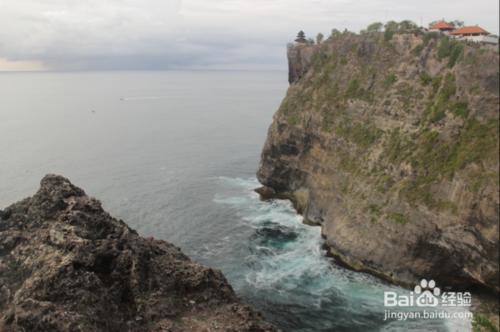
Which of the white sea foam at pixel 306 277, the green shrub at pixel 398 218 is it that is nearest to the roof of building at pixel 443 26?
the green shrub at pixel 398 218

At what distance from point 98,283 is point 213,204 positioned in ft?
135

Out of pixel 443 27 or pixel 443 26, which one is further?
pixel 443 26

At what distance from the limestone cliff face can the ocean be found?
4517 mm

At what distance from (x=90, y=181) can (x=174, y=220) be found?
27015 mm

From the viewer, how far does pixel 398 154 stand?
5769cm

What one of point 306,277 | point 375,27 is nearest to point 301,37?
point 375,27

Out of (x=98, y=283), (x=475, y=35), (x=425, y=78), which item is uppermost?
(x=475, y=35)

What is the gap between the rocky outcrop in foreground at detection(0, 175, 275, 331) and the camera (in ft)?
114

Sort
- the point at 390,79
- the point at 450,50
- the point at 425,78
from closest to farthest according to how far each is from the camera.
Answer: the point at 450,50 < the point at 425,78 < the point at 390,79

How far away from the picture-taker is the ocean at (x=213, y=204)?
47938 mm

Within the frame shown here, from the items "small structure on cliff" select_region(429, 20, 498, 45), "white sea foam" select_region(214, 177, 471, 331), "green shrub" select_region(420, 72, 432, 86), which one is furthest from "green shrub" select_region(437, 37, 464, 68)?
"white sea foam" select_region(214, 177, 471, 331)

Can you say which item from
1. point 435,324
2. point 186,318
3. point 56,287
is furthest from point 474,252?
point 56,287

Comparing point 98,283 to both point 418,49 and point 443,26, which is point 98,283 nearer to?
point 418,49

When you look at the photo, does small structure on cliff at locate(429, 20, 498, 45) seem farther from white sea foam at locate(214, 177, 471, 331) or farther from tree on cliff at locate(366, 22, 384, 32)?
white sea foam at locate(214, 177, 471, 331)
